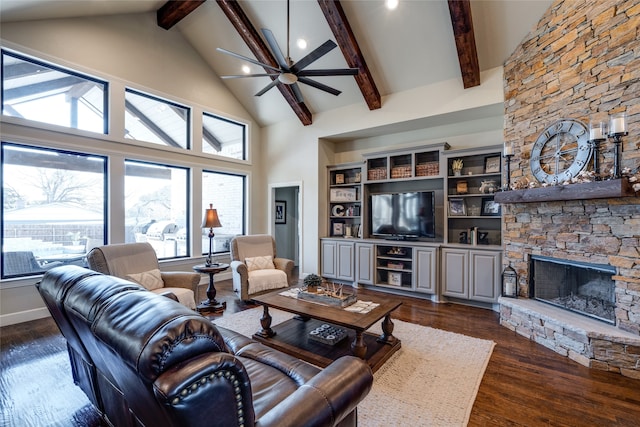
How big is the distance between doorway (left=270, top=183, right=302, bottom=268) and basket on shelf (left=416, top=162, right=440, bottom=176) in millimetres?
3204

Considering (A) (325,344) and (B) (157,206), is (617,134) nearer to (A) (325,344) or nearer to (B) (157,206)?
(A) (325,344)

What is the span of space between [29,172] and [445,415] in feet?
18.3

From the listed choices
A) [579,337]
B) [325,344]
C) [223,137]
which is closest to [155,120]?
[223,137]

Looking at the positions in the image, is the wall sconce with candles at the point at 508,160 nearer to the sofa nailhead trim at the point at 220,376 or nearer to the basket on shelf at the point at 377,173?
the basket on shelf at the point at 377,173

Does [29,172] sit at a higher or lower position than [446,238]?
higher

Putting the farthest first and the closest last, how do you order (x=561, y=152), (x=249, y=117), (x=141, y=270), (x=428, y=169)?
(x=249, y=117), (x=428, y=169), (x=141, y=270), (x=561, y=152)

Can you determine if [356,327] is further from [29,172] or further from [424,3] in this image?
[29,172]

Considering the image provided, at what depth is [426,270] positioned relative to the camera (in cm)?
477

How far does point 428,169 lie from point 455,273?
1.80 m

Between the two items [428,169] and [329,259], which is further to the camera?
[329,259]

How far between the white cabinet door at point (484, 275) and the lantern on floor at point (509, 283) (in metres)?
0.32

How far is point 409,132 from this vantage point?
557cm

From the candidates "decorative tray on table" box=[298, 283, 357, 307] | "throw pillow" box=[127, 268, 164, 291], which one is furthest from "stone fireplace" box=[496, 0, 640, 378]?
"throw pillow" box=[127, 268, 164, 291]

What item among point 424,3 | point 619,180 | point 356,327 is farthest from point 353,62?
point 356,327
